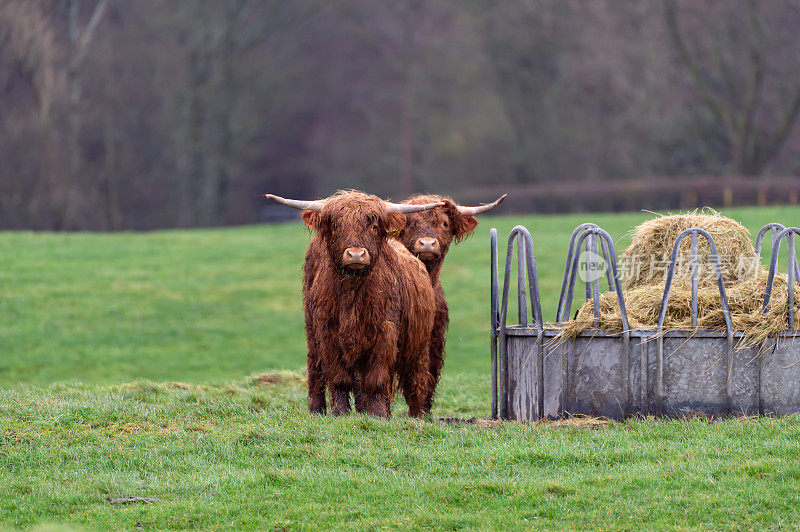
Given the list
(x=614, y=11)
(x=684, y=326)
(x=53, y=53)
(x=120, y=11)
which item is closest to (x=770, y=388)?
(x=684, y=326)

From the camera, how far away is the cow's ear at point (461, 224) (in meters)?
10.1

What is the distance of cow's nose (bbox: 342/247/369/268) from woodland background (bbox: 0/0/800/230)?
2623 centimetres

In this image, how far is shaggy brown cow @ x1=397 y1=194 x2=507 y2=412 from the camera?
31.4 feet

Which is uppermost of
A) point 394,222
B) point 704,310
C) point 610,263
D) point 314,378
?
point 394,222

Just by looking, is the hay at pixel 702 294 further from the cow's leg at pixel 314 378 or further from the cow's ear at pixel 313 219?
the cow's ear at pixel 313 219

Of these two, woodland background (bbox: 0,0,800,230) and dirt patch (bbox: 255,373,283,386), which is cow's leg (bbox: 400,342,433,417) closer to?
dirt patch (bbox: 255,373,283,386)

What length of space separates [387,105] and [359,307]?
131 feet

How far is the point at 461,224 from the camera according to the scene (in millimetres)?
10133

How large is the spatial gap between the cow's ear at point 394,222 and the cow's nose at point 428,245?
3.65ft

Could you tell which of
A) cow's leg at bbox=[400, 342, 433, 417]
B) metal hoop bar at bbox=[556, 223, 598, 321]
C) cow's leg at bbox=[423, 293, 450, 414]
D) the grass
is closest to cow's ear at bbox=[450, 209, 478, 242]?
cow's leg at bbox=[423, 293, 450, 414]

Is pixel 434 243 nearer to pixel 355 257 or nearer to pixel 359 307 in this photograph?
pixel 359 307

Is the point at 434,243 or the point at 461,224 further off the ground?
the point at 461,224

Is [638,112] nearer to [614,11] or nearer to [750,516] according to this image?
[614,11]

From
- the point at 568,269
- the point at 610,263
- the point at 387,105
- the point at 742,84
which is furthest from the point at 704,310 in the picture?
the point at 387,105
